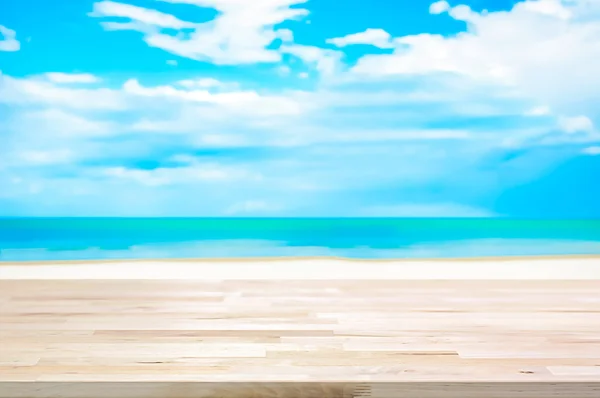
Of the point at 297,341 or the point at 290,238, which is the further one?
the point at 290,238

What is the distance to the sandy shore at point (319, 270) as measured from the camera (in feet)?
9.05

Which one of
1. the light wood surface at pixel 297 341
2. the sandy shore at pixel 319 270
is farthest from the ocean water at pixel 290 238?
the light wood surface at pixel 297 341

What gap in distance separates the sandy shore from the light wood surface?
0.45 m

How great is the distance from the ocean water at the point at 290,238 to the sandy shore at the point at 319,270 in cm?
636

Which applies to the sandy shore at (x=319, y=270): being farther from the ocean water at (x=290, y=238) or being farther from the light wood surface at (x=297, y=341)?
the ocean water at (x=290, y=238)

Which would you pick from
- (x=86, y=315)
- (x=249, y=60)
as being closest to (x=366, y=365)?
(x=86, y=315)

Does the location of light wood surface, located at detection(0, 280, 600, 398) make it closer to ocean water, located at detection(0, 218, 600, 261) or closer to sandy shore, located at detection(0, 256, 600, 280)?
sandy shore, located at detection(0, 256, 600, 280)

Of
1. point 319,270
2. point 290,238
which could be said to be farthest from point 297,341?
point 290,238

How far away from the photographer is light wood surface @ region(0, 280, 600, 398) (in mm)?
1168

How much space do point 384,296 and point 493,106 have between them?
49.5 ft

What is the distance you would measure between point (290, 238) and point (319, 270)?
9557 millimetres

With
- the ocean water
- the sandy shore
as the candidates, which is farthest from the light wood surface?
the ocean water

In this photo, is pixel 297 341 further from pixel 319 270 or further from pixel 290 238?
pixel 290 238

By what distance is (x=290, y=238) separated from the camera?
1276 cm
